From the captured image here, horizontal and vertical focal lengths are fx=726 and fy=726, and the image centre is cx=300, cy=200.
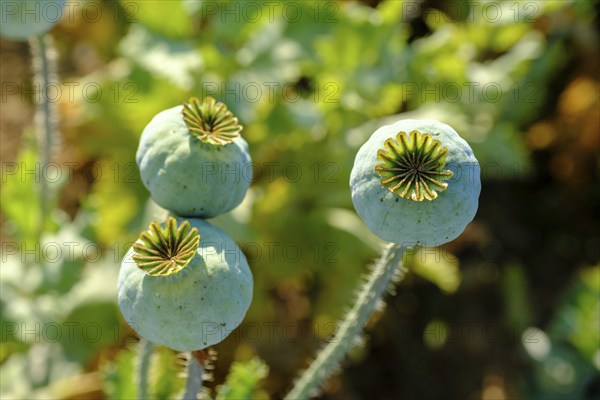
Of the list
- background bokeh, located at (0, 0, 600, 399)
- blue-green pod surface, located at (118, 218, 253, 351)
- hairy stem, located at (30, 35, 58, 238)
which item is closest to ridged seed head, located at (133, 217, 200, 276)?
blue-green pod surface, located at (118, 218, 253, 351)

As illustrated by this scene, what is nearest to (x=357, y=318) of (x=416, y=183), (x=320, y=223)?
(x=416, y=183)

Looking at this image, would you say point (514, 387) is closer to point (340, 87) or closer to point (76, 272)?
point (340, 87)

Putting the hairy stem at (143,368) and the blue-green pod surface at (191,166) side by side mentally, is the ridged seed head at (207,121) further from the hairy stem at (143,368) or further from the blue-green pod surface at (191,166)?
the hairy stem at (143,368)

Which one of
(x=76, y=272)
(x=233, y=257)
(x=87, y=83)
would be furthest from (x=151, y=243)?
(x=87, y=83)

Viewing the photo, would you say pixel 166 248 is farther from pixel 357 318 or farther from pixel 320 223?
pixel 320 223

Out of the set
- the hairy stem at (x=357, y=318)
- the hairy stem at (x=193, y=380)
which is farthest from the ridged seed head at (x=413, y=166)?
the hairy stem at (x=193, y=380)

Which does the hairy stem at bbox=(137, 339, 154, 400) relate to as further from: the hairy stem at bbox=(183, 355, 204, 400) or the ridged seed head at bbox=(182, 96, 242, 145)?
the ridged seed head at bbox=(182, 96, 242, 145)
